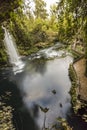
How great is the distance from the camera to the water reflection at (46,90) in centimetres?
1550

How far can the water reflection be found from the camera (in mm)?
15498

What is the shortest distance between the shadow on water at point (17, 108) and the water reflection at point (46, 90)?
1.31ft

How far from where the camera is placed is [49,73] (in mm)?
26578

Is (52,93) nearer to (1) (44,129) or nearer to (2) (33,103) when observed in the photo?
(2) (33,103)

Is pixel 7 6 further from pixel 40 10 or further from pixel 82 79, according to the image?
pixel 40 10

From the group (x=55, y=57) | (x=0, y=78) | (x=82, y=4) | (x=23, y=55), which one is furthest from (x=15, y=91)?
(x=23, y=55)

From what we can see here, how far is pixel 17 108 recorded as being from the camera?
1691cm

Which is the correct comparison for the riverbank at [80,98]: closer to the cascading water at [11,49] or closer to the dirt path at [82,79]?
the dirt path at [82,79]

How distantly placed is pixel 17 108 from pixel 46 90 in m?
4.15

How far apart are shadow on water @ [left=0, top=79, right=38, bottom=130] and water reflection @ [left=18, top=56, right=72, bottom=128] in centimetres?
40

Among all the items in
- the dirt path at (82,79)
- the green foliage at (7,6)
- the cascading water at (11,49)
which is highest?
the green foliage at (7,6)

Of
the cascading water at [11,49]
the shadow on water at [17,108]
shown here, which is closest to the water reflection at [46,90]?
the shadow on water at [17,108]

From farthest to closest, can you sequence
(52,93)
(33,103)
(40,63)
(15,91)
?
(40,63) < (15,91) < (52,93) < (33,103)

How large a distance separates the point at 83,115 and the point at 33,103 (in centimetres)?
491
